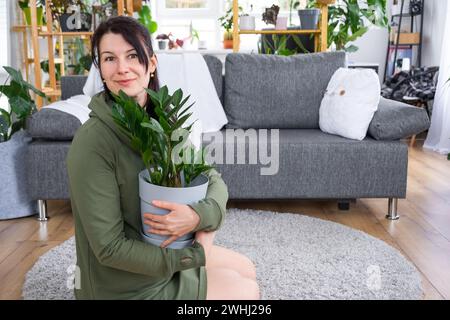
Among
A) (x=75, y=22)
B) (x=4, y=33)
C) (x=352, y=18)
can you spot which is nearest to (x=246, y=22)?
(x=352, y=18)

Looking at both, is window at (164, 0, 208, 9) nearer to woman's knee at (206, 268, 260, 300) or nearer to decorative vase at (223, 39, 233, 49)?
decorative vase at (223, 39, 233, 49)

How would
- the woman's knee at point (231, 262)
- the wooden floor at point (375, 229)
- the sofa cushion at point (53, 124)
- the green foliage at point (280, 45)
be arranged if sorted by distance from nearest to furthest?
the woman's knee at point (231, 262) < the wooden floor at point (375, 229) < the sofa cushion at point (53, 124) < the green foliage at point (280, 45)

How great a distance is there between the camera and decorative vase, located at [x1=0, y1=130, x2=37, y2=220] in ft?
8.81

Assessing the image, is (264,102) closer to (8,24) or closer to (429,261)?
(429,261)

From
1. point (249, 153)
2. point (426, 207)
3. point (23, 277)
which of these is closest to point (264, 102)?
point (249, 153)

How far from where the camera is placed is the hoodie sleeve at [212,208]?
1088 mm

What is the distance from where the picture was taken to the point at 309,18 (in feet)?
13.5

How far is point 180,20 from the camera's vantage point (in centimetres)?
682

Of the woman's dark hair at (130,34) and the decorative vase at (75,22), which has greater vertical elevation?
the decorative vase at (75,22)

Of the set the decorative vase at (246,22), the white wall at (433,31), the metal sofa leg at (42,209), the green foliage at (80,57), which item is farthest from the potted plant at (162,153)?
the white wall at (433,31)

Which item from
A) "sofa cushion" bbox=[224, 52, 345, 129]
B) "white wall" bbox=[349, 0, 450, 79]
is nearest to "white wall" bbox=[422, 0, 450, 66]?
"white wall" bbox=[349, 0, 450, 79]

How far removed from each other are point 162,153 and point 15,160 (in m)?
1.94

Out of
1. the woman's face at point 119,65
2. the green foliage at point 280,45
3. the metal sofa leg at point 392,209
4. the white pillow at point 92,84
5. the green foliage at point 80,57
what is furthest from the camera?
the green foliage at point 280,45

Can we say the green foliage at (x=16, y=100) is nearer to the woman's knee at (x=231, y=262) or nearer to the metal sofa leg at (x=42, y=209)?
the metal sofa leg at (x=42, y=209)
